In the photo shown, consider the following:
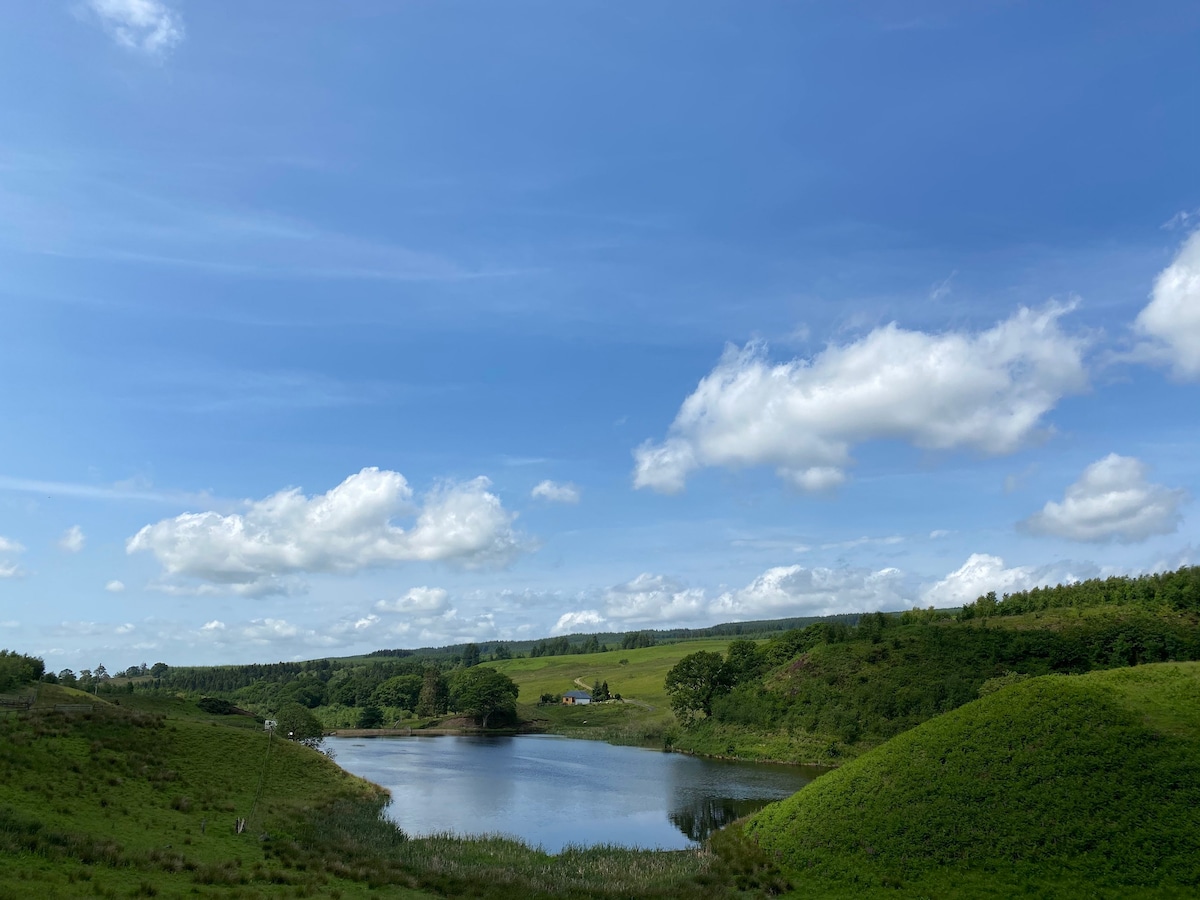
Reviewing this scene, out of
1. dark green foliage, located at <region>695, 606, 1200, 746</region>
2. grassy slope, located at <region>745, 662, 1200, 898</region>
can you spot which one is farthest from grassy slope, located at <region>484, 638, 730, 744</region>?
grassy slope, located at <region>745, 662, 1200, 898</region>

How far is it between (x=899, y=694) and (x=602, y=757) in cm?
3718

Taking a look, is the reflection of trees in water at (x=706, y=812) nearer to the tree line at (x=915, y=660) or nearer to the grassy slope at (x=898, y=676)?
the grassy slope at (x=898, y=676)

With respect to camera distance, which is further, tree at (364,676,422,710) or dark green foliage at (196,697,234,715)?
tree at (364,676,422,710)

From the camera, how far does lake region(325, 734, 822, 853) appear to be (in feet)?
153

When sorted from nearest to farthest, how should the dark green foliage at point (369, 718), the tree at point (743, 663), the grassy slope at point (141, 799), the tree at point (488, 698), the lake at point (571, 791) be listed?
the grassy slope at point (141, 799)
the lake at point (571, 791)
the tree at point (743, 663)
the tree at point (488, 698)
the dark green foliage at point (369, 718)

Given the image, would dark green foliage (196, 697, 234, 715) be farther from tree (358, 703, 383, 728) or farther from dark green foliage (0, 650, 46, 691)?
tree (358, 703, 383, 728)

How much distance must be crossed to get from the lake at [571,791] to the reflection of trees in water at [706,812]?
0.07m

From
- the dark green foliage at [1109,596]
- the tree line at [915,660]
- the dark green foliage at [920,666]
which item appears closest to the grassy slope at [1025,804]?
the tree line at [915,660]

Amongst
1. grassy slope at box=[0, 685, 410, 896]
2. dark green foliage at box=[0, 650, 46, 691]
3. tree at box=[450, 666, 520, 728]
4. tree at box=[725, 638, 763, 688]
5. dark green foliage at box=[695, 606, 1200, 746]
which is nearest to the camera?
grassy slope at box=[0, 685, 410, 896]

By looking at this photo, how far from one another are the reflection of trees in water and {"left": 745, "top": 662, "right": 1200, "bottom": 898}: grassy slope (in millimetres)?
10881

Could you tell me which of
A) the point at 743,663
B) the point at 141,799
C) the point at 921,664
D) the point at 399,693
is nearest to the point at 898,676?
the point at 921,664

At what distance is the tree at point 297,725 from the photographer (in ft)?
259

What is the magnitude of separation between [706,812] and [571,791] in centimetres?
1575

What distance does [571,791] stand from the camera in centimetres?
6341
